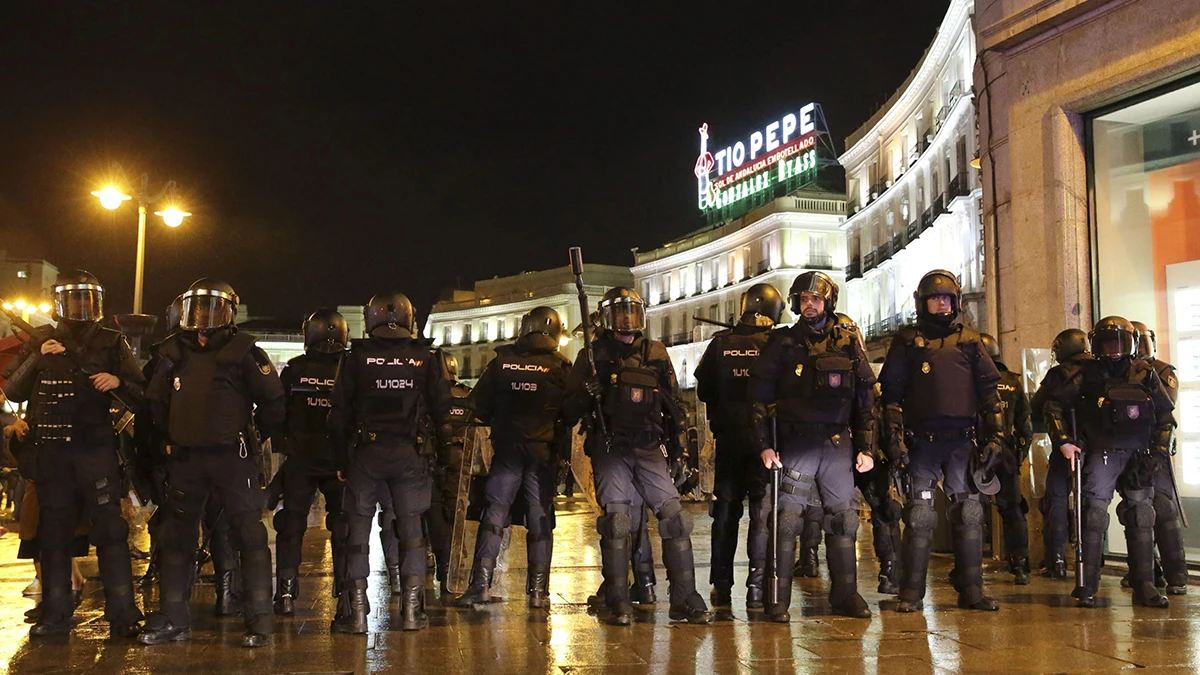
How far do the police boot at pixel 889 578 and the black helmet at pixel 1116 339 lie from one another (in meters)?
2.28

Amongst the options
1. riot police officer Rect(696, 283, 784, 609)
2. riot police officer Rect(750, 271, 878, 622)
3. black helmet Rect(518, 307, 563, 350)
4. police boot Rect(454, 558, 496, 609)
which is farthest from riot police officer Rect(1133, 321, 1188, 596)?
police boot Rect(454, 558, 496, 609)

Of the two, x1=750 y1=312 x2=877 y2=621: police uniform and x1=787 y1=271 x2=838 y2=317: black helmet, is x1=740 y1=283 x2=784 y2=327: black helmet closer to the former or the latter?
x1=787 y1=271 x2=838 y2=317: black helmet

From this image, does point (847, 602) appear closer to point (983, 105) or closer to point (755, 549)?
point (755, 549)

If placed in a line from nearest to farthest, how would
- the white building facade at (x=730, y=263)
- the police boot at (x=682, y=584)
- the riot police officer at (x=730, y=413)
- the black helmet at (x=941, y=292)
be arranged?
the police boot at (x=682, y=584) < the black helmet at (x=941, y=292) < the riot police officer at (x=730, y=413) < the white building facade at (x=730, y=263)

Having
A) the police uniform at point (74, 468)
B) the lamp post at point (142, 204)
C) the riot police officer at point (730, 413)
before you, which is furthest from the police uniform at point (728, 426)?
the lamp post at point (142, 204)

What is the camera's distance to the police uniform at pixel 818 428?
730cm

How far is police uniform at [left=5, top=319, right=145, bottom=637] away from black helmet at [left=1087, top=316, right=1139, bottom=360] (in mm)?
6639

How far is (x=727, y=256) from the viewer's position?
74562 mm

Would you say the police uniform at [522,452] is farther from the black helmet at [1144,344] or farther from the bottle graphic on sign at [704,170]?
the bottle graphic on sign at [704,170]

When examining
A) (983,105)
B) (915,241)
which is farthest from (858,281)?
(983,105)

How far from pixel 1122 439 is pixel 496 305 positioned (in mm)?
90340

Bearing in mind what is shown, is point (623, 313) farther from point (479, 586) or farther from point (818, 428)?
point (479, 586)

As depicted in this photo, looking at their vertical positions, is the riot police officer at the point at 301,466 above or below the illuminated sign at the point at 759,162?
below

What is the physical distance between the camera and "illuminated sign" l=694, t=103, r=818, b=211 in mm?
68812
